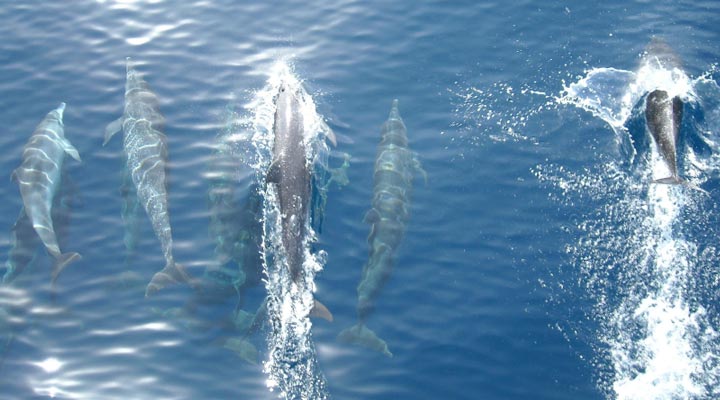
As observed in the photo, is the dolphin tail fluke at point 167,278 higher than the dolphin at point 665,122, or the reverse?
the dolphin at point 665,122

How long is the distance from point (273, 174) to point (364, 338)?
482cm

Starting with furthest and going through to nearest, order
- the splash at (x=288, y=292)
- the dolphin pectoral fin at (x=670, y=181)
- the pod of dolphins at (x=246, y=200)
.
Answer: the dolphin pectoral fin at (x=670, y=181), the pod of dolphins at (x=246, y=200), the splash at (x=288, y=292)

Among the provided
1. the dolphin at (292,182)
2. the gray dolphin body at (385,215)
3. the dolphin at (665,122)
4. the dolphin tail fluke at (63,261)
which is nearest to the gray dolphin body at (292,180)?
the dolphin at (292,182)

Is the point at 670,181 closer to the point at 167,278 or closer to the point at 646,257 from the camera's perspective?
the point at 646,257

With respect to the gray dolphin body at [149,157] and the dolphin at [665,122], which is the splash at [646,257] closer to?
the dolphin at [665,122]

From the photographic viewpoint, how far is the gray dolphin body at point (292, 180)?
16.6m

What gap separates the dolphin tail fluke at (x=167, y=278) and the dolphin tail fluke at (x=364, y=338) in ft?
13.4

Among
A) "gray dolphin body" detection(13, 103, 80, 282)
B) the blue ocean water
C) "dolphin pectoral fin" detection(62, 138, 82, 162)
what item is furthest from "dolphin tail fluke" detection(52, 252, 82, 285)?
"dolphin pectoral fin" detection(62, 138, 82, 162)

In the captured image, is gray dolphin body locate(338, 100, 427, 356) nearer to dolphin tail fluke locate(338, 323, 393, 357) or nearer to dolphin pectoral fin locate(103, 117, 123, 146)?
dolphin tail fluke locate(338, 323, 393, 357)

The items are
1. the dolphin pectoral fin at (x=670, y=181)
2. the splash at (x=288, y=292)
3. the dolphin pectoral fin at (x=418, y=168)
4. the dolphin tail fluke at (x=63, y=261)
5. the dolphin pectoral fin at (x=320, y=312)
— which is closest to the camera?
the splash at (x=288, y=292)

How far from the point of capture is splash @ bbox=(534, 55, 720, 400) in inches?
567

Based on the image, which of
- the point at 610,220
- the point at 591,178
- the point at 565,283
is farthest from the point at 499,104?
the point at 565,283

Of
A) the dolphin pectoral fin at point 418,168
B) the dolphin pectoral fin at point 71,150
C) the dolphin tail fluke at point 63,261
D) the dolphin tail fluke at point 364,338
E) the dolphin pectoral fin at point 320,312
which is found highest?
the dolphin pectoral fin at point 71,150

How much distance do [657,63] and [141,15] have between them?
56.5ft
